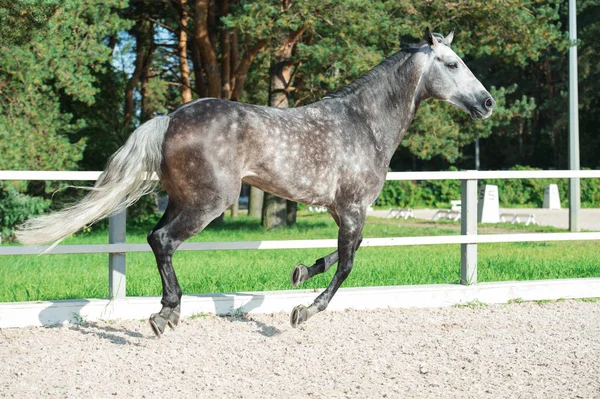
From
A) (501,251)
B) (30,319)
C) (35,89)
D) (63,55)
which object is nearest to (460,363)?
(30,319)

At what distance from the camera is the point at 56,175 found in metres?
6.02

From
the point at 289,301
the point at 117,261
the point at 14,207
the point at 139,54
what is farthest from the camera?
the point at 139,54

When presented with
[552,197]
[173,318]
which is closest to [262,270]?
[173,318]

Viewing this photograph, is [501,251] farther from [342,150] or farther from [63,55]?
[63,55]

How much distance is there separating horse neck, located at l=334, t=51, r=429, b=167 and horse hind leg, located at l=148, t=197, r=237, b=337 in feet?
4.76

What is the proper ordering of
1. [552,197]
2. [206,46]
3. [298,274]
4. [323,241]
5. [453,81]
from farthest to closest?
[552,197] → [206,46] → [323,241] → [453,81] → [298,274]

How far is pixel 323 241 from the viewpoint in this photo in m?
6.98

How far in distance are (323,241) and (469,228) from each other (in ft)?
5.23

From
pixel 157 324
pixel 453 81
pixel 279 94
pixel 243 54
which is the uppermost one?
pixel 243 54

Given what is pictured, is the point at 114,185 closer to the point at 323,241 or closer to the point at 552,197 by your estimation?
the point at 323,241

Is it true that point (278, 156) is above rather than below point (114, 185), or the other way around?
above

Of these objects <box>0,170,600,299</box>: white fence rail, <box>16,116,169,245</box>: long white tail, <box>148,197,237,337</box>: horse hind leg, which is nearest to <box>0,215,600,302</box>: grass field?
<box>0,170,600,299</box>: white fence rail

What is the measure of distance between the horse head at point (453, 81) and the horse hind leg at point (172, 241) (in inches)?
80.0

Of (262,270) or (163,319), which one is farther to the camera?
(262,270)
